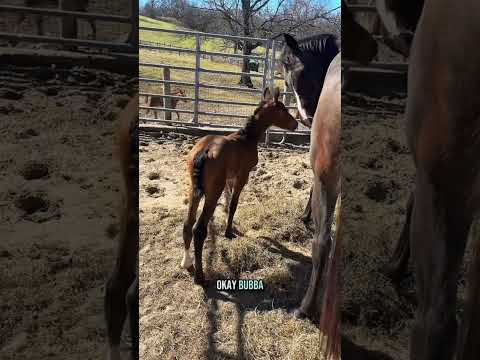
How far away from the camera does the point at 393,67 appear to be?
1.40 m

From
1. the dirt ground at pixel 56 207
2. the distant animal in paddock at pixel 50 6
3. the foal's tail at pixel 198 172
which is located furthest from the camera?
the foal's tail at pixel 198 172

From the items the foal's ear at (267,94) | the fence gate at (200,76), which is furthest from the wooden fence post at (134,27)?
the foal's ear at (267,94)

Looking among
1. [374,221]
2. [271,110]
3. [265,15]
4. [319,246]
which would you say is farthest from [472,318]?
[265,15]

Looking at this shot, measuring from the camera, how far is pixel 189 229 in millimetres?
1937

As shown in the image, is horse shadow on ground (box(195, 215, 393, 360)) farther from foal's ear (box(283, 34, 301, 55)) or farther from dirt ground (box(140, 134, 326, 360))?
foal's ear (box(283, 34, 301, 55))

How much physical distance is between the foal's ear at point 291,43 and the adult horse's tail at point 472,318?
1334 millimetres

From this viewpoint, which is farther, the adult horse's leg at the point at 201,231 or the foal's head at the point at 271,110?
the foal's head at the point at 271,110

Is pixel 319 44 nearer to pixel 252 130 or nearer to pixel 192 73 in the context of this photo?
pixel 252 130

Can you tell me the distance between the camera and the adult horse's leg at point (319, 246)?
1.93 m

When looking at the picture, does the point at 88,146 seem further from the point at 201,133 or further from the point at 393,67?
the point at 393,67

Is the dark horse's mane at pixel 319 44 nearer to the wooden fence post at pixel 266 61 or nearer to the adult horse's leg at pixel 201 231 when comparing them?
the wooden fence post at pixel 266 61

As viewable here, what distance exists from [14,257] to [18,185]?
311 mm

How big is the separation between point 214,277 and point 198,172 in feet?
1.79

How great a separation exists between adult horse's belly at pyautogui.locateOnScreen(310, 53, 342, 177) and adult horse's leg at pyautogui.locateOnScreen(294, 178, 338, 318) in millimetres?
106
